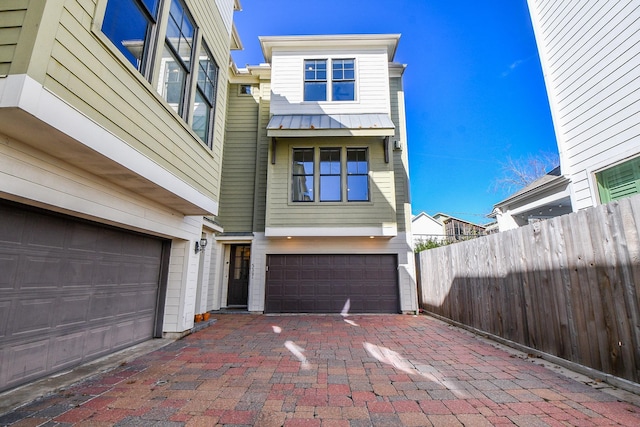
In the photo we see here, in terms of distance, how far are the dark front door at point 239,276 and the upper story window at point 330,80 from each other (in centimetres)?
509

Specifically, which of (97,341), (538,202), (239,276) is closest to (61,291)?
(97,341)

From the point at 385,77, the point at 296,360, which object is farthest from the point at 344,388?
the point at 385,77

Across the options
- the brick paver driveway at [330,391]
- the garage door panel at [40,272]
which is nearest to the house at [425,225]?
the brick paver driveway at [330,391]

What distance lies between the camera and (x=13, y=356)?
269 cm

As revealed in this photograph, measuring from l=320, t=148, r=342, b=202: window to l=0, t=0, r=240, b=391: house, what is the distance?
3.59m

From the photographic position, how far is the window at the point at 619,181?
4180 millimetres

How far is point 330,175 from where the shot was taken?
823 cm

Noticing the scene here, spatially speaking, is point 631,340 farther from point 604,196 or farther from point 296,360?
point 296,360

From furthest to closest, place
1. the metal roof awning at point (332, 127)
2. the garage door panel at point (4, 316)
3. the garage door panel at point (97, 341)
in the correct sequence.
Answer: the metal roof awning at point (332, 127) → the garage door panel at point (97, 341) → the garage door panel at point (4, 316)

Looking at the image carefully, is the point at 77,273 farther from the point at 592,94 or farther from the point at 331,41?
the point at 331,41

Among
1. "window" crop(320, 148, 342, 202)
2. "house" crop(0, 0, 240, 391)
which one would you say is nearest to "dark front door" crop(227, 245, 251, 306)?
"window" crop(320, 148, 342, 202)

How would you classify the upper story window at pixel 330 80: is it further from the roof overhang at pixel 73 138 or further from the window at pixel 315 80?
the roof overhang at pixel 73 138

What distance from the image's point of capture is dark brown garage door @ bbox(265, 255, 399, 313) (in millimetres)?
7906

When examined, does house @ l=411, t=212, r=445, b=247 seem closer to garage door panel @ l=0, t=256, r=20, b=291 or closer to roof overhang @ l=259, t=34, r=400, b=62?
roof overhang @ l=259, t=34, r=400, b=62
